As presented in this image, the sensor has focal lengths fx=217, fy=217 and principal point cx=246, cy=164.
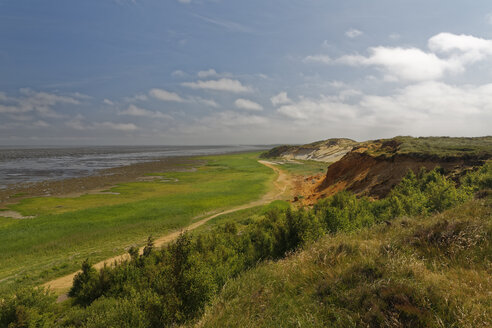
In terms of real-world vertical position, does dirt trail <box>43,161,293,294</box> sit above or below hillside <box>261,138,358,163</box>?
below

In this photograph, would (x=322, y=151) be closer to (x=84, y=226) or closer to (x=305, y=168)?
(x=305, y=168)

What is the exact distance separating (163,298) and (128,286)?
370 cm

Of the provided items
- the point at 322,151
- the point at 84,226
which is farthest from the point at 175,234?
the point at 322,151

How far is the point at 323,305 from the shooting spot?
4.44 metres

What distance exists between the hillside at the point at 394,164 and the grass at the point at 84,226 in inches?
559

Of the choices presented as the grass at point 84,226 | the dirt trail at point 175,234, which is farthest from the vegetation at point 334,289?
the grass at point 84,226

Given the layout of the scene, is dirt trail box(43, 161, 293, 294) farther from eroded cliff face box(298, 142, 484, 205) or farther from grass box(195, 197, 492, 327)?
grass box(195, 197, 492, 327)

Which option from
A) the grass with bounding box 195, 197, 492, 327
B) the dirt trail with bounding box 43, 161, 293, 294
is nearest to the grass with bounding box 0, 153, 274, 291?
the dirt trail with bounding box 43, 161, 293, 294

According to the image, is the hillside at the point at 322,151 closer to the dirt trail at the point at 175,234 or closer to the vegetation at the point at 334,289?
the dirt trail at the point at 175,234

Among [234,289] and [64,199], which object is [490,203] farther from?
[64,199]

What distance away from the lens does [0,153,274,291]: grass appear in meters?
14.2

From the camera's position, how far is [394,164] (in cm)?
2931

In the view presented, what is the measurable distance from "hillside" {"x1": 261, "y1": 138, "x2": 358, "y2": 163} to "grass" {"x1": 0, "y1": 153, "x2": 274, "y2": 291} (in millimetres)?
65181

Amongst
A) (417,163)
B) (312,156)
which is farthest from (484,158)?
(312,156)
